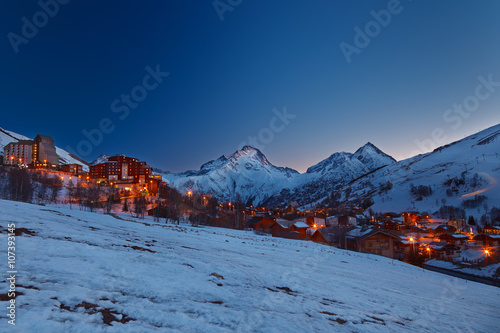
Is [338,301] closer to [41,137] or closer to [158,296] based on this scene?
[158,296]

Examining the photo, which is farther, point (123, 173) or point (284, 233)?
point (123, 173)

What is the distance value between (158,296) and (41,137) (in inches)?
8024

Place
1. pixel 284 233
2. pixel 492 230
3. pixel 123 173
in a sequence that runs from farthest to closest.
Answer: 1. pixel 123 173
2. pixel 492 230
3. pixel 284 233

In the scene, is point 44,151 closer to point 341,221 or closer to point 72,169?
point 72,169

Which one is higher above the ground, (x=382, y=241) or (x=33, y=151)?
(x=33, y=151)

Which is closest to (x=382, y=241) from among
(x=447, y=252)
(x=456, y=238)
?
(x=447, y=252)

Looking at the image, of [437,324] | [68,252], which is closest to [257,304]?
[437,324]

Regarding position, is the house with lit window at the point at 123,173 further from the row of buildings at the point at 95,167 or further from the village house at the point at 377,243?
the village house at the point at 377,243

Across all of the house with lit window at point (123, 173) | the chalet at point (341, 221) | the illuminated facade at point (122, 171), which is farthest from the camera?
the illuminated facade at point (122, 171)

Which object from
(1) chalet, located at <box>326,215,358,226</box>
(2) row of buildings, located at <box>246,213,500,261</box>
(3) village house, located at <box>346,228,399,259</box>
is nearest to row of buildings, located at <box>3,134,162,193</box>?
(2) row of buildings, located at <box>246,213,500,261</box>

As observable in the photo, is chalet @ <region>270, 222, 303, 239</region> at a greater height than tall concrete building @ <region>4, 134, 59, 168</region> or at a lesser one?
lesser

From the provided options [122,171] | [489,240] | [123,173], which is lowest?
[489,240]

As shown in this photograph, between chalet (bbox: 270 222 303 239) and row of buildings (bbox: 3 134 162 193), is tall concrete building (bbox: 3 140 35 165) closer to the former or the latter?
row of buildings (bbox: 3 134 162 193)

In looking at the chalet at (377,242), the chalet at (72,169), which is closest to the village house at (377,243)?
the chalet at (377,242)
